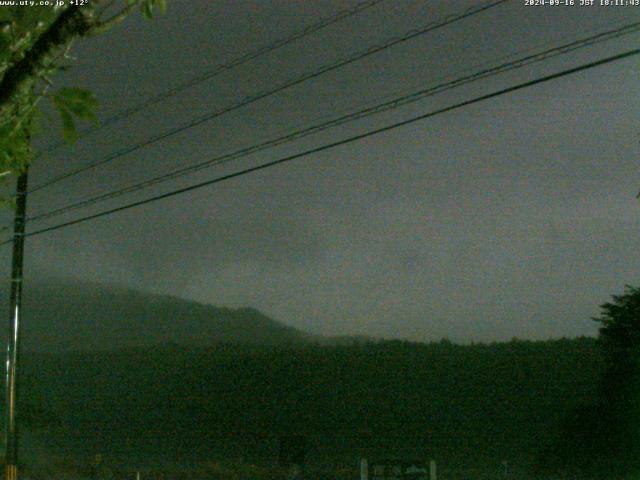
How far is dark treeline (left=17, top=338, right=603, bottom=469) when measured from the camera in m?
46.7

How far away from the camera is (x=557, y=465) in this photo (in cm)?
2803

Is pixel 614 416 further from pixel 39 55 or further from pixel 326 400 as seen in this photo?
pixel 326 400

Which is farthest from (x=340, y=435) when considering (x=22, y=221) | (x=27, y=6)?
(x=27, y=6)

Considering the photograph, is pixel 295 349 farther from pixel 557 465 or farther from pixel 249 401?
pixel 557 465

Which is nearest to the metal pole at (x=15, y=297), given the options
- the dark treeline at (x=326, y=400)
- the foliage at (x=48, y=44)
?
the foliage at (x=48, y=44)

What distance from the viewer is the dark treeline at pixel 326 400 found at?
153 ft

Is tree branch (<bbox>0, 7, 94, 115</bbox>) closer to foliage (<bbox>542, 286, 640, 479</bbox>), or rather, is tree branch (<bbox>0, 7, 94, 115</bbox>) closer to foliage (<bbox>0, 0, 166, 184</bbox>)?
foliage (<bbox>0, 0, 166, 184</bbox>)

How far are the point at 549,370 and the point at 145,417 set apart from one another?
24.3 m

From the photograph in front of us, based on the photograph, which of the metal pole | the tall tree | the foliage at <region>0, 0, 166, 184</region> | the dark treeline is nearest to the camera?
the foliage at <region>0, 0, 166, 184</region>

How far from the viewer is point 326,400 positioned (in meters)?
58.4

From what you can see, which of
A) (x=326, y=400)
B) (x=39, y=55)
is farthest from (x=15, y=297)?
(x=326, y=400)

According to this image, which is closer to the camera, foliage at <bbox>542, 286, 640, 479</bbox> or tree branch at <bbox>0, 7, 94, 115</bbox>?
tree branch at <bbox>0, 7, 94, 115</bbox>

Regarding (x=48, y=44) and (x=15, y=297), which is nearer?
(x=48, y=44)

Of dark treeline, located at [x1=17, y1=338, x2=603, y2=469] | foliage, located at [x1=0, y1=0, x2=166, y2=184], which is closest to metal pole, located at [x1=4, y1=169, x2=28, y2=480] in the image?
foliage, located at [x1=0, y1=0, x2=166, y2=184]
